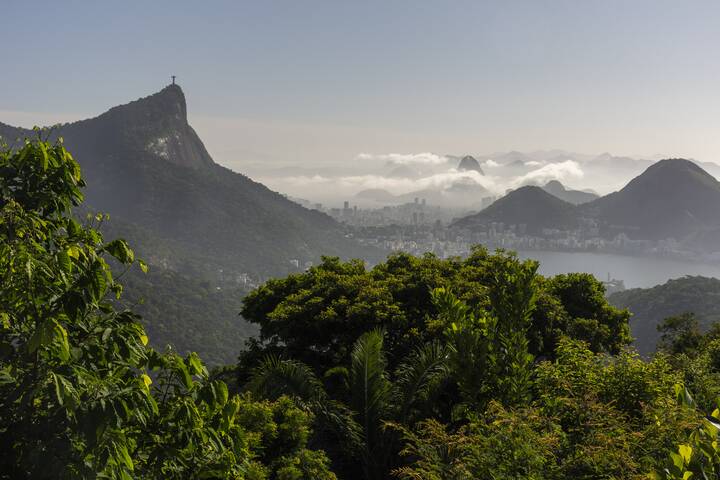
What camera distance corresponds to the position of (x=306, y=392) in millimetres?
8227

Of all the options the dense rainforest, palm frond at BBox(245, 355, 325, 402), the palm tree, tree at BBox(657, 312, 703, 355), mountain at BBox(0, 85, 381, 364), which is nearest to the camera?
the dense rainforest

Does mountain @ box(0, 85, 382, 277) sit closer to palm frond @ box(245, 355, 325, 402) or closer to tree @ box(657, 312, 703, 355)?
tree @ box(657, 312, 703, 355)

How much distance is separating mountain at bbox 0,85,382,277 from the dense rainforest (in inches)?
4952

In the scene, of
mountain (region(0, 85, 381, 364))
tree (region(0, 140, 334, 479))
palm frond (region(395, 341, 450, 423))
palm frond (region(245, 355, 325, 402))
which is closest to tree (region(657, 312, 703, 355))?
palm frond (region(395, 341, 450, 423))

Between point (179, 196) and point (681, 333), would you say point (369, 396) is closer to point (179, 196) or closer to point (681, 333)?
point (681, 333)

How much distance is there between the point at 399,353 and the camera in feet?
40.1

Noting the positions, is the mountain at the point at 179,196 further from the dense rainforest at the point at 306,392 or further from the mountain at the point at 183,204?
the dense rainforest at the point at 306,392

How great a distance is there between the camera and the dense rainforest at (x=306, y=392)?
2.59m

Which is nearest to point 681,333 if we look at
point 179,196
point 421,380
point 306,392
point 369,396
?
point 421,380

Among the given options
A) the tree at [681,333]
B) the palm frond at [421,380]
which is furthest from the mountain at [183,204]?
the palm frond at [421,380]

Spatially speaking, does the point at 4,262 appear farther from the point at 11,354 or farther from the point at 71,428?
the point at 71,428

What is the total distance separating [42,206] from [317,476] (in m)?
4.22

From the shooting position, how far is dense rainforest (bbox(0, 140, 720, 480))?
2592mm

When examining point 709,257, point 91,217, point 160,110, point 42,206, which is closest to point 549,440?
point 91,217
